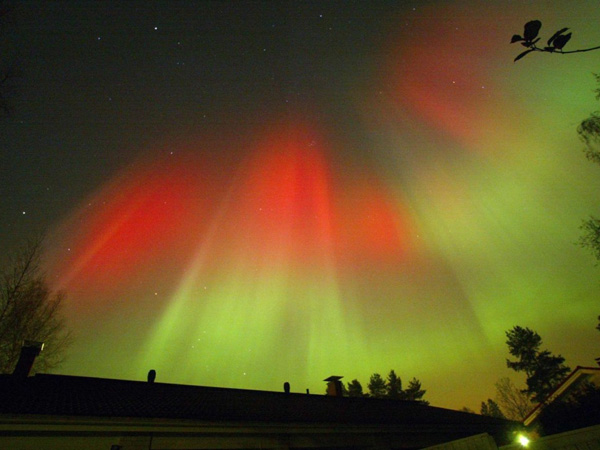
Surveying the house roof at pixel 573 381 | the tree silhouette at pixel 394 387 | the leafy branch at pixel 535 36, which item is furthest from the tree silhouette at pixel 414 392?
the leafy branch at pixel 535 36

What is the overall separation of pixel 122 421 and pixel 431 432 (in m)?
12.2

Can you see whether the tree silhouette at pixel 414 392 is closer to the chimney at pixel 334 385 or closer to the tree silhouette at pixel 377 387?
the tree silhouette at pixel 377 387

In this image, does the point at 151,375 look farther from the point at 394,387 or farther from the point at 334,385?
the point at 394,387

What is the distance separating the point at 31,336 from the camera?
60.5ft

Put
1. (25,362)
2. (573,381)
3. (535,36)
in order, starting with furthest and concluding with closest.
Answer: (573,381), (25,362), (535,36)

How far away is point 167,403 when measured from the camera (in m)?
9.98

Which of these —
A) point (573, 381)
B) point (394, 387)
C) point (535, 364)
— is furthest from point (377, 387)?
point (573, 381)

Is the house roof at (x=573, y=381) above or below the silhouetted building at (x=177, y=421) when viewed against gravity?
above

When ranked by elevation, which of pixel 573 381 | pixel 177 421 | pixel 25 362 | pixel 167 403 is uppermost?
pixel 25 362

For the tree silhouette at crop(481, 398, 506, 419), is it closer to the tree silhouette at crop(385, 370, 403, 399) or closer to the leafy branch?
the tree silhouette at crop(385, 370, 403, 399)

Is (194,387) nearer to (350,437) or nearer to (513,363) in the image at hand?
(350,437)

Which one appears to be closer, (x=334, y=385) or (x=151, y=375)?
(x=151, y=375)

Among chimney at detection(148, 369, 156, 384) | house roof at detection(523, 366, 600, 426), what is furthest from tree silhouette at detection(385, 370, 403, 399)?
chimney at detection(148, 369, 156, 384)

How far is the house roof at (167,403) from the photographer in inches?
309
